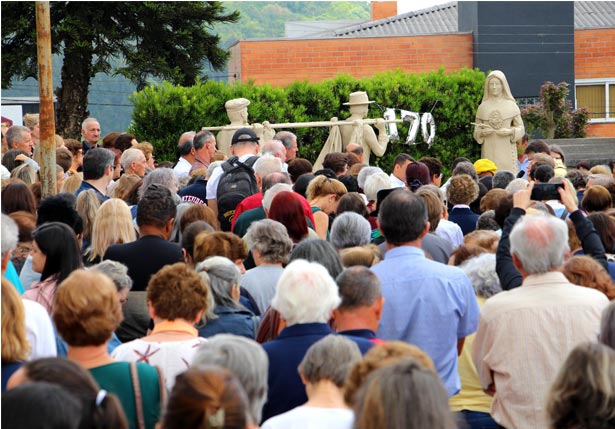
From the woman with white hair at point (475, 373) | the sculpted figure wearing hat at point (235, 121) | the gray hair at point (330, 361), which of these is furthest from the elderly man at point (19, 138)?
the gray hair at point (330, 361)

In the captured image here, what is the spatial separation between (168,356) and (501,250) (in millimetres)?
2013

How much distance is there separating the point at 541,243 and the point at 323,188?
3.61 m

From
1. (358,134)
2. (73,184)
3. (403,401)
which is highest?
(358,134)

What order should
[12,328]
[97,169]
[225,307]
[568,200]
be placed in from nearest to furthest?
1. [12,328]
2. [225,307]
3. [568,200]
4. [97,169]

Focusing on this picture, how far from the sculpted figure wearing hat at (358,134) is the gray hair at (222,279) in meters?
12.1

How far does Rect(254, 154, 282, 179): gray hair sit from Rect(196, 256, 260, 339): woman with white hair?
354 centimetres

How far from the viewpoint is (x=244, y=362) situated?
4.07 metres

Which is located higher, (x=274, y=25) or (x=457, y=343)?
(x=274, y=25)

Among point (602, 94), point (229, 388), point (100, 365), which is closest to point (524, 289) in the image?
point (100, 365)

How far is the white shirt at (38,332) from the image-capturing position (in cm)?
504

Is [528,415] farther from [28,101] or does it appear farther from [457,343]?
[28,101]

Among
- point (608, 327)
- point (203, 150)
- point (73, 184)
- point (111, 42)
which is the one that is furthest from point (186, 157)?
point (111, 42)

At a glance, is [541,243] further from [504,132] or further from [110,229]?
[504,132]

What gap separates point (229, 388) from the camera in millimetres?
3299
